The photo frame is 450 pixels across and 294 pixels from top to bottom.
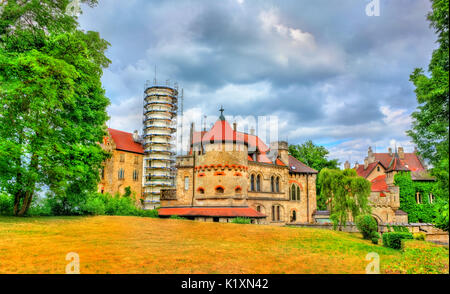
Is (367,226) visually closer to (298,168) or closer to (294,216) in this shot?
(294,216)

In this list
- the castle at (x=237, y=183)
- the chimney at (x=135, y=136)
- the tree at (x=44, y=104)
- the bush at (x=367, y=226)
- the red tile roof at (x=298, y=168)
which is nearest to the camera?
the tree at (x=44, y=104)

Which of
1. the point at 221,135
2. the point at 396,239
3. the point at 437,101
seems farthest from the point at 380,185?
the point at 437,101

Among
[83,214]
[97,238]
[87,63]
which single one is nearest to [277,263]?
[97,238]

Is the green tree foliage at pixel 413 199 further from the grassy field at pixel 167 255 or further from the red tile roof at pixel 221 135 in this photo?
the grassy field at pixel 167 255

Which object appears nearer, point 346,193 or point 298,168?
point 346,193

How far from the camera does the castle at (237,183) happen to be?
106 ft

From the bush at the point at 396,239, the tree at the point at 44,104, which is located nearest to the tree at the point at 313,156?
the bush at the point at 396,239

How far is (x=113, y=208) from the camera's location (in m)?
30.8

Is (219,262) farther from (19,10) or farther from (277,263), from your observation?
(19,10)

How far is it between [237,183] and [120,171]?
91.8 feet

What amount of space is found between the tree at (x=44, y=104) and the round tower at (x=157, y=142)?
106ft

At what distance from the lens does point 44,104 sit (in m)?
17.2
